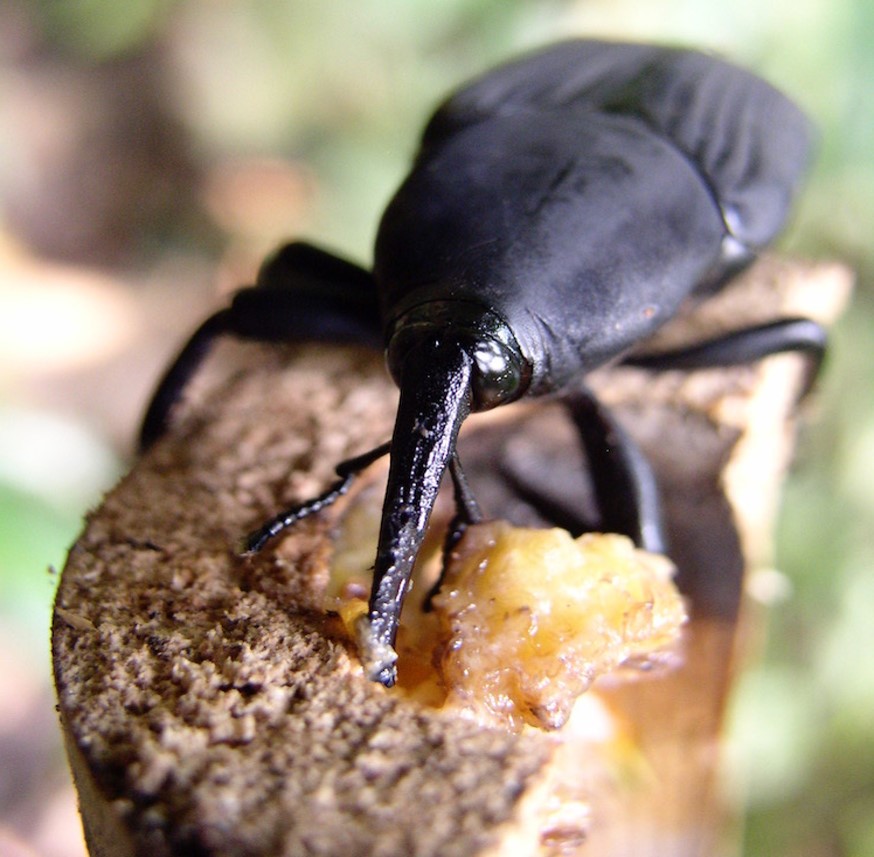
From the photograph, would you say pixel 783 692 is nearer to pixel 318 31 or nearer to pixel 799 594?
pixel 799 594

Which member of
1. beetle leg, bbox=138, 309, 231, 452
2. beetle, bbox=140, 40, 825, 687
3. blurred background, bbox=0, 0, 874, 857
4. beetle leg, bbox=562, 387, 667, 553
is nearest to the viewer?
beetle, bbox=140, 40, 825, 687

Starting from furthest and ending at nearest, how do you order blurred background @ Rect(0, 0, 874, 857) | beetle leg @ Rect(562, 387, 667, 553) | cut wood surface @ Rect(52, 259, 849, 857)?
blurred background @ Rect(0, 0, 874, 857) < beetle leg @ Rect(562, 387, 667, 553) < cut wood surface @ Rect(52, 259, 849, 857)

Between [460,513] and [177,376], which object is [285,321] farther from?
[460,513]

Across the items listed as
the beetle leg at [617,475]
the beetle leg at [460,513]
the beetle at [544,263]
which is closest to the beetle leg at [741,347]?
the beetle at [544,263]

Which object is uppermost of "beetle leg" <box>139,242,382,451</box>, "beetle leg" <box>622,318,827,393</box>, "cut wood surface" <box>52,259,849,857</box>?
"beetle leg" <box>139,242,382,451</box>

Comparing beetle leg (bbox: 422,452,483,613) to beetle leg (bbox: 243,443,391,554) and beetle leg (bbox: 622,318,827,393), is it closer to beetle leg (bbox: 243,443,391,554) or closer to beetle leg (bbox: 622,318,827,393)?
beetle leg (bbox: 243,443,391,554)

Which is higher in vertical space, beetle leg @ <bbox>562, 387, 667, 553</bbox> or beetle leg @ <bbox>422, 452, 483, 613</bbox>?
beetle leg @ <bbox>562, 387, 667, 553</bbox>

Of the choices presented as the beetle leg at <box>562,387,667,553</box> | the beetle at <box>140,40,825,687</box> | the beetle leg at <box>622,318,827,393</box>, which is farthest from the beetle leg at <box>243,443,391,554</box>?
the beetle leg at <box>622,318,827,393</box>

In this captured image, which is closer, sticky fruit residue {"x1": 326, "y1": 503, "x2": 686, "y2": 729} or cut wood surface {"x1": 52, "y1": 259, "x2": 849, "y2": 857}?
cut wood surface {"x1": 52, "y1": 259, "x2": 849, "y2": 857}

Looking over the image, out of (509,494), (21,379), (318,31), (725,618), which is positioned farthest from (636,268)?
(318,31)
